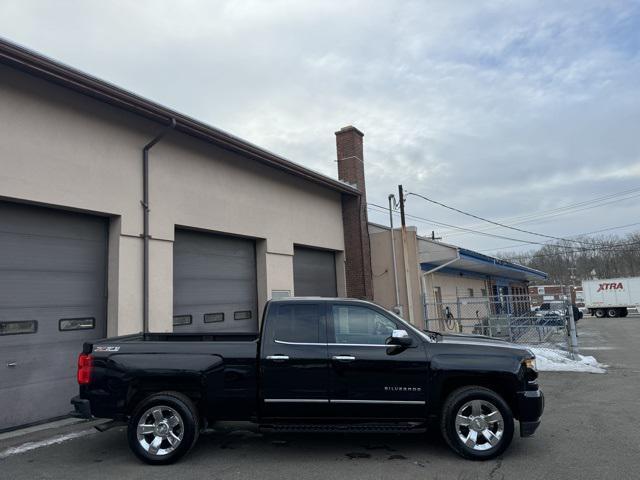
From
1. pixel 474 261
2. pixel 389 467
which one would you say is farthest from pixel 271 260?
pixel 474 261

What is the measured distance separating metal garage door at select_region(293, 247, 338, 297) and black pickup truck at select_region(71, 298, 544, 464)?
8.00 metres

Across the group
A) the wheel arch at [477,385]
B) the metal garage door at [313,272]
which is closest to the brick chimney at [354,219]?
the metal garage door at [313,272]

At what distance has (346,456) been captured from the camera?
223 inches

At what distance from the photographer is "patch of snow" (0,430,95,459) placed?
6.11 metres

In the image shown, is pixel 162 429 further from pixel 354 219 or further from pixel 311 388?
pixel 354 219

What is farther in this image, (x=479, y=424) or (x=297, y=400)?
(x=297, y=400)

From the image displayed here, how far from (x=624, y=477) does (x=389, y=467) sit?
233 centimetres

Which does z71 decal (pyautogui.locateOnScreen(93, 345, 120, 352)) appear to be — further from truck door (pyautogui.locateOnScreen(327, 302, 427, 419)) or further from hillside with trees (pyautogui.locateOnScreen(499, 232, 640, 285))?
hillside with trees (pyautogui.locateOnScreen(499, 232, 640, 285))

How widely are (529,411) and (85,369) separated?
17.1 ft

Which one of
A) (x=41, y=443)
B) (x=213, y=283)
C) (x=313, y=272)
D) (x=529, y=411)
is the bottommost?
(x=41, y=443)

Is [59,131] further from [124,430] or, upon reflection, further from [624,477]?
[624,477]

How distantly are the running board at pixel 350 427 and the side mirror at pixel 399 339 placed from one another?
36.8 inches

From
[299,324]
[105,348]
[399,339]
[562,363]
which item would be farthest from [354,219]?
[105,348]

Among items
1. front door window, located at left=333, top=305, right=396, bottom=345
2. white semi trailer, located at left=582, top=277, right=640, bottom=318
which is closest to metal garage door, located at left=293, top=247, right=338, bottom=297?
front door window, located at left=333, top=305, right=396, bottom=345
